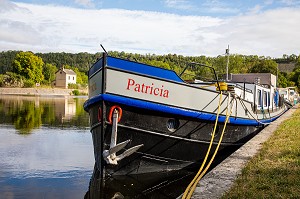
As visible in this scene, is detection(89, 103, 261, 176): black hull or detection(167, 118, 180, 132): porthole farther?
detection(167, 118, 180, 132): porthole

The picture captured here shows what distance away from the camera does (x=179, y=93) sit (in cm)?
916

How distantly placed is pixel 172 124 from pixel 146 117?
80 cm

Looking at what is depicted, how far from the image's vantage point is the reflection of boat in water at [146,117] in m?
8.55

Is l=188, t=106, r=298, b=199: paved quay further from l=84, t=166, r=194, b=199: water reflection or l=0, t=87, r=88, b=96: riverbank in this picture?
l=0, t=87, r=88, b=96: riverbank

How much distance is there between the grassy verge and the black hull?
182 cm

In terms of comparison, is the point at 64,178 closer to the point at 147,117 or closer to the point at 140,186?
the point at 140,186

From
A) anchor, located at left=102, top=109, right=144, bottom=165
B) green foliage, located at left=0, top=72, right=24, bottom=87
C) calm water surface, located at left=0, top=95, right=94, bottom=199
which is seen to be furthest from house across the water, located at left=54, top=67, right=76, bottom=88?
anchor, located at left=102, top=109, right=144, bottom=165

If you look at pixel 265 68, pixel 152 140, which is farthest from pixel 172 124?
pixel 265 68

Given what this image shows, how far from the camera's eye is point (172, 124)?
9.27 metres

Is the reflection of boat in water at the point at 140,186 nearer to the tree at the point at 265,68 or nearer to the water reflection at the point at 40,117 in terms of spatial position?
the water reflection at the point at 40,117

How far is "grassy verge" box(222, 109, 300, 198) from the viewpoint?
17.7ft

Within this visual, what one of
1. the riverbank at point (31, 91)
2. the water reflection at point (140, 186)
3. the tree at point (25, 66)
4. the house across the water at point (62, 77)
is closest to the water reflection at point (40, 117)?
the water reflection at point (140, 186)

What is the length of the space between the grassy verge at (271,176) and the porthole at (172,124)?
6.95 ft

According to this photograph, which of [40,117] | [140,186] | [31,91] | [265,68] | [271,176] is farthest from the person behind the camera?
[31,91]
